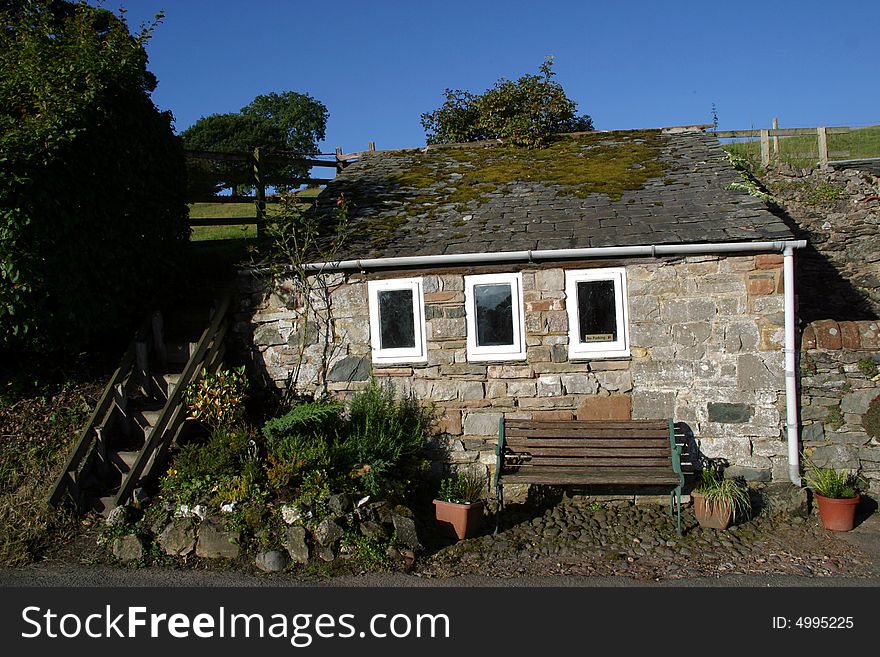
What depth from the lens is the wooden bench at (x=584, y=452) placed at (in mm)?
7227

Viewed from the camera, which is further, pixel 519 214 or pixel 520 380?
pixel 519 214

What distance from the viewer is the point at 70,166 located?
285 inches

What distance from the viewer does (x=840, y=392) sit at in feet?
25.1

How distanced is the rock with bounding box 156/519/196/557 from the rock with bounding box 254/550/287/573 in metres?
0.71

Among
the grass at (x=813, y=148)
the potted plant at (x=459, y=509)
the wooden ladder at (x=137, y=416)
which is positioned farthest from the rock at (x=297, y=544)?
the grass at (x=813, y=148)

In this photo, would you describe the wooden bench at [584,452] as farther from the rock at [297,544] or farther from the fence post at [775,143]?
the fence post at [775,143]

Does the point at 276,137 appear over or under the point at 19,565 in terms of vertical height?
over

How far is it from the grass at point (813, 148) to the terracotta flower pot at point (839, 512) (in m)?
12.9

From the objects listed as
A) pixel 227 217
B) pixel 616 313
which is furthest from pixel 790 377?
pixel 227 217

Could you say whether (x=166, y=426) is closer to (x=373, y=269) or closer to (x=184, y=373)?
(x=184, y=373)

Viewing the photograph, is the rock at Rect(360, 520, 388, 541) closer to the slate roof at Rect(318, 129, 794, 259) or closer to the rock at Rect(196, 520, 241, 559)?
the rock at Rect(196, 520, 241, 559)

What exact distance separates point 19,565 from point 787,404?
7.95 m

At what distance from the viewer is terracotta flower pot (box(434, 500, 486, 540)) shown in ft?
23.0
